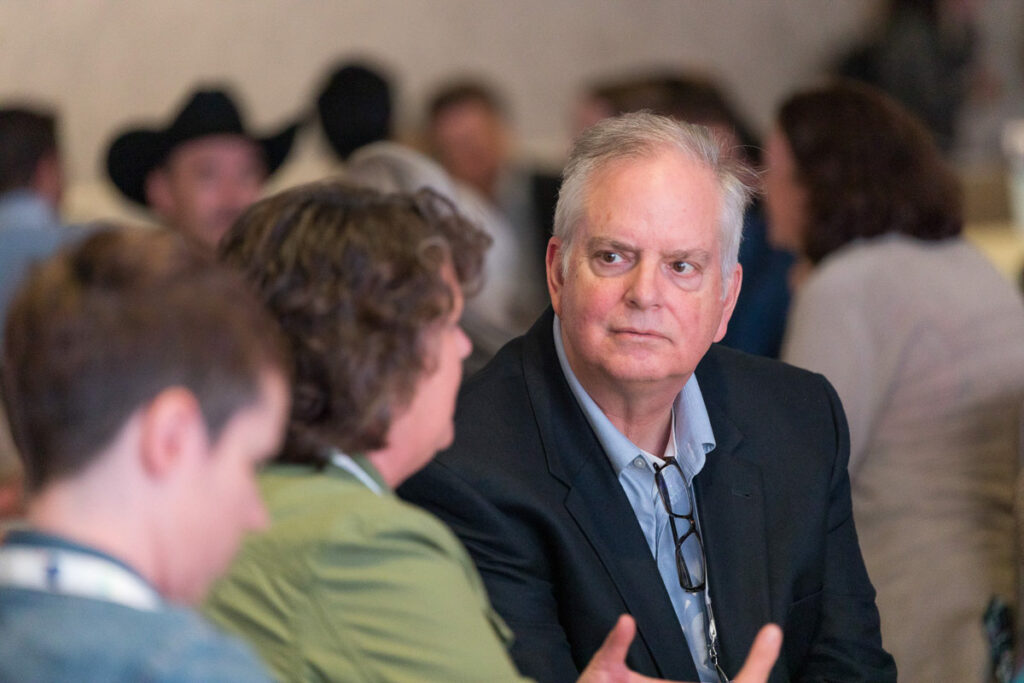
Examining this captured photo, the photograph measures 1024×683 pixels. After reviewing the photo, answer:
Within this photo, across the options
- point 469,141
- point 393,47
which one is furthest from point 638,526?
point 393,47

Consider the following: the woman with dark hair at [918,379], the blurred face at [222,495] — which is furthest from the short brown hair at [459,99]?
the blurred face at [222,495]

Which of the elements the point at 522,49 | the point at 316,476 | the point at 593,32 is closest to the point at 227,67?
the point at 522,49

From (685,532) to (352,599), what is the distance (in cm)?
74

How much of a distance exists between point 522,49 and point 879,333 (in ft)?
18.3

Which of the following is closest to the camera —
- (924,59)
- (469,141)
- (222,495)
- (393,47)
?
(222,495)

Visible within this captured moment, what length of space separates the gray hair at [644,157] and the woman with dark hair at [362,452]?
332mm

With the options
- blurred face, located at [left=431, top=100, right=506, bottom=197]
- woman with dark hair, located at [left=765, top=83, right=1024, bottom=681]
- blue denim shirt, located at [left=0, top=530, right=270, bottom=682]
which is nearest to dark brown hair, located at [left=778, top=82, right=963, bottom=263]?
woman with dark hair, located at [left=765, top=83, right=1024, bottom=681]

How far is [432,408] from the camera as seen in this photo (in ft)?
4.35

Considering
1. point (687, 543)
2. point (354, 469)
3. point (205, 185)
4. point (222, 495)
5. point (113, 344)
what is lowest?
point (687, 543)

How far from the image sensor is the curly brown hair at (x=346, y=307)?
125 centimetres

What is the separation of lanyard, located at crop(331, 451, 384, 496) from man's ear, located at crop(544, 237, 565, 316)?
23.0 inches

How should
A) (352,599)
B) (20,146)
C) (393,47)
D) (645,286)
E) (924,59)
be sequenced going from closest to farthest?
(352,599) → (645,286) → (20,146) → (393,47) → (924,59)

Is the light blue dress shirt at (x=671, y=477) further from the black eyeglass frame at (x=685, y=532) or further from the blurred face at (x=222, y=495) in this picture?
the blurred face at (x=222, y=495)

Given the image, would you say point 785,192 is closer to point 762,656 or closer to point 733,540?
point 733,540
